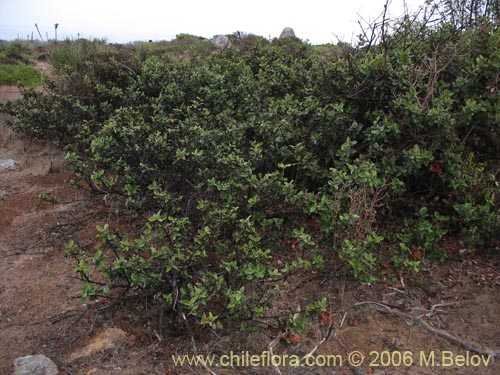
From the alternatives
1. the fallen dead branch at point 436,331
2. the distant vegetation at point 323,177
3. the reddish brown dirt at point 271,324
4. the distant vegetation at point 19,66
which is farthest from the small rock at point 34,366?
the distant vegetation at point 19,66

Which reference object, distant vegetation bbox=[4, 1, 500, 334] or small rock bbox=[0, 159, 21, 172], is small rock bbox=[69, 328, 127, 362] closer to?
distant vegetation bbox=[4, 1, 500, 334]

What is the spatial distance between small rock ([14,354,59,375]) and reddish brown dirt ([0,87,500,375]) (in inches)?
2.1

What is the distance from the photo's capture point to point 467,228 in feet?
11.2

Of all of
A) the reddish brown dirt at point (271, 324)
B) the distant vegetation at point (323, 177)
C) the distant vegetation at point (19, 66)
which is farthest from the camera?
the distant vegetation at point (19, 66)

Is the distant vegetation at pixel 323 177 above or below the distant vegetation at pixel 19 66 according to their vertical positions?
below

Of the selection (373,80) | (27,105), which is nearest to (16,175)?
(27,105)

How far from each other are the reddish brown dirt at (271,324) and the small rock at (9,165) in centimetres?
203

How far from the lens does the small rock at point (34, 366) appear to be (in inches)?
96.9

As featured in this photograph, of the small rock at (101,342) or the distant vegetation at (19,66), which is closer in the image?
the small rock at (101,342)

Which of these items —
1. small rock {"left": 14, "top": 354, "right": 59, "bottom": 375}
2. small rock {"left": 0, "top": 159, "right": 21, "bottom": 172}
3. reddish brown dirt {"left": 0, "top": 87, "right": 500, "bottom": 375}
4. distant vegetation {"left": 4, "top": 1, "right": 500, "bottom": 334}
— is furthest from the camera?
small rock {"left": 0, "top": 159, "right": 21, "bottom": 172}

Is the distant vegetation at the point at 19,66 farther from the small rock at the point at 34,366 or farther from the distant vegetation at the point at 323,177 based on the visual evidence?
the small rock at the point at 34,366

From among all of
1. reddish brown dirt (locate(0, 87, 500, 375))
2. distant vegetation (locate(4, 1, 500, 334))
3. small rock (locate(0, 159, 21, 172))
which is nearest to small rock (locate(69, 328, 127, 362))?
reddish brown dirt (locate(0, 87, 500, 375))

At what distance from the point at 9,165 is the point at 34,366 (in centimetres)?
387

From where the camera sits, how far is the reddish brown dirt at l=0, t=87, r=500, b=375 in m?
2.58
